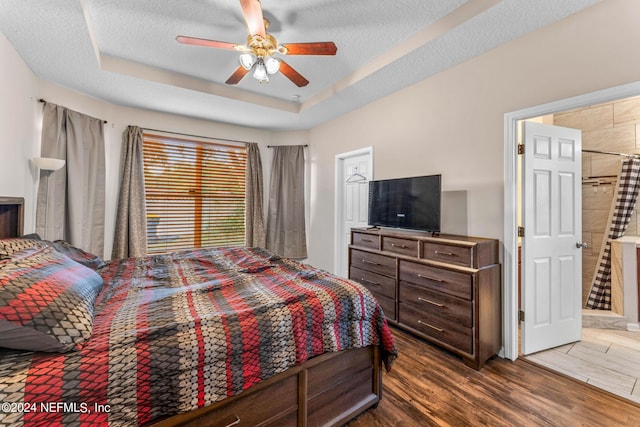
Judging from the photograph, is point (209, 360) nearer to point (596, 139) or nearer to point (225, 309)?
point (225, 309)

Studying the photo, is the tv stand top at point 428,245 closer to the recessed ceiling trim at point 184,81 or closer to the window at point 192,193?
the recessed ceiling trim at point 184,81

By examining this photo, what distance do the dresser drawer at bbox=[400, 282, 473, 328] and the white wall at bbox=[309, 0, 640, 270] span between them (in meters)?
0.70

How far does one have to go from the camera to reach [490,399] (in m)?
1.90

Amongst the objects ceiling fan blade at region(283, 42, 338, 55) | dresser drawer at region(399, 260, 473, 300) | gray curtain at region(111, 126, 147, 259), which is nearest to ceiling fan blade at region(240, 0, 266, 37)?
ceiling fan blade at region(283, 42, 338, 55)

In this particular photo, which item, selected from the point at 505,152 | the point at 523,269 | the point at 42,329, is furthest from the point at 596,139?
the point at 42,329

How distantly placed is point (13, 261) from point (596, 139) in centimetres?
522

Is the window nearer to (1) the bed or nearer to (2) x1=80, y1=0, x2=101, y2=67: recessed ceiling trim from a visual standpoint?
(2) x1=80, y1=0, x2=101, y2=67: recessed ceiling trim

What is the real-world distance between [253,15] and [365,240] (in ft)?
7.86

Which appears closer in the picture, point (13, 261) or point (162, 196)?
point (13, 261)

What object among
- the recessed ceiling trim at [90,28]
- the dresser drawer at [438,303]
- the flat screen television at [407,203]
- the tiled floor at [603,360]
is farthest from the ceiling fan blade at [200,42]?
the tiled floor at [603,360]

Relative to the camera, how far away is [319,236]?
4754 mm

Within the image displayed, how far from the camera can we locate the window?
13.1ft

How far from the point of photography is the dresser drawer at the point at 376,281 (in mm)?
2902

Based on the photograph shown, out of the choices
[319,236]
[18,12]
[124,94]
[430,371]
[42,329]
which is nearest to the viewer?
[42,329]
